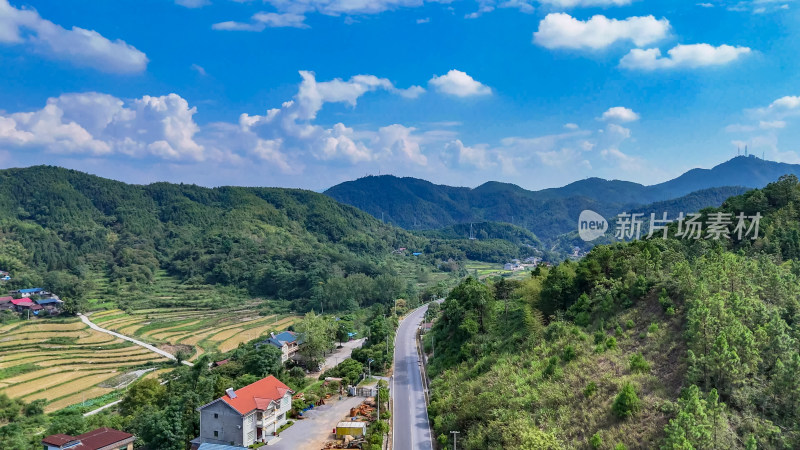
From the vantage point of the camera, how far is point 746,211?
99.6 ft

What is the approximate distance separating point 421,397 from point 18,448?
796 inches

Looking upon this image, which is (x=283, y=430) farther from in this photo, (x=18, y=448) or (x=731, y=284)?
(x=731, y=284)

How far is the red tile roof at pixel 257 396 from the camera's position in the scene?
23141 mm

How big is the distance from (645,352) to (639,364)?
138 cm

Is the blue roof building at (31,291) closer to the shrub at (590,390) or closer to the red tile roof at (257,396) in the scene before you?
the red tile roof at (257,396)

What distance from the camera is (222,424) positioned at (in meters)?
23.2

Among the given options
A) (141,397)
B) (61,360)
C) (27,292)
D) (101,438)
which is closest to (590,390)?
(101,438)

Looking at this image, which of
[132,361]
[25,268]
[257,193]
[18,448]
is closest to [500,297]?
[18,448]

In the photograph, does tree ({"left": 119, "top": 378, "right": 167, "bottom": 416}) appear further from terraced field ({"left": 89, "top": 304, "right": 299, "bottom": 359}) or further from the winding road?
terraced field ({"left": 89, "top": 304, "right": 299, "bottom": 359})

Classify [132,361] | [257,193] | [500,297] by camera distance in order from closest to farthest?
[500,297], [132,361], [257,193]

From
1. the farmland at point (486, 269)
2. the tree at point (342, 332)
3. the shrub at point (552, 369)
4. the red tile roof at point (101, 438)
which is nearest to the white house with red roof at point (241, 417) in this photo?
the red tile roof at point (101, 438)

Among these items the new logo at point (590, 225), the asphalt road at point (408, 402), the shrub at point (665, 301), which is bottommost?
the asphalt road at point (408, 402)

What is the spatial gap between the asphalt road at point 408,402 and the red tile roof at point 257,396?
247 inches

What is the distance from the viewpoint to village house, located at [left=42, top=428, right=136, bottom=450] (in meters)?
21.2
